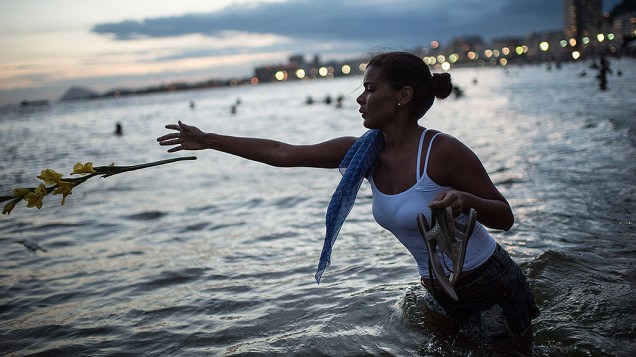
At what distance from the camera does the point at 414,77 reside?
3.01m

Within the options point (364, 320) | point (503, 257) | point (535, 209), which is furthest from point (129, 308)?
point (535, 209)

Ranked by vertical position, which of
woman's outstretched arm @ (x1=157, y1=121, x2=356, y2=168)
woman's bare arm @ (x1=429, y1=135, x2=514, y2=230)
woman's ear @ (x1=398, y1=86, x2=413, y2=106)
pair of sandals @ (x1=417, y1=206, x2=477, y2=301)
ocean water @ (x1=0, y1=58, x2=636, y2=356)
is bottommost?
ocean water @ (x1=0, y1=58, x2=636, y2=356)

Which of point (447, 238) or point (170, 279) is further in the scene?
point (170, 279)

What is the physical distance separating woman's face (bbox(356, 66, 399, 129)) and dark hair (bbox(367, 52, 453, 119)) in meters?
0.04

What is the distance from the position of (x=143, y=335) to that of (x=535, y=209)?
19.8 ft

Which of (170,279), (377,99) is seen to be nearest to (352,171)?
(377,99)

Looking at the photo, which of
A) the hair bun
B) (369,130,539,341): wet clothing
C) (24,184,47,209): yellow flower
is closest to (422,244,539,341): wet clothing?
(369,130,539,341): wet clothing

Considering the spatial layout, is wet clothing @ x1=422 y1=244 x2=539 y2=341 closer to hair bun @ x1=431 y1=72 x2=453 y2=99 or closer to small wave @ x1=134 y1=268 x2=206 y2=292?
hair bun @ x1=431 y1=72 x2=453 y2=99

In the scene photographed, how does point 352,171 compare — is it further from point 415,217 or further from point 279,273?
point 279,273

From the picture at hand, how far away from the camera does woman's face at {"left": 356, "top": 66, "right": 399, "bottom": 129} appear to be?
3.03 metres

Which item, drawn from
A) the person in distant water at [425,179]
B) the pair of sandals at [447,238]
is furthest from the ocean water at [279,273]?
the pair of sandals at [447,238]

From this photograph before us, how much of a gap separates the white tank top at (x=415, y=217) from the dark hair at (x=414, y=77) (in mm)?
202

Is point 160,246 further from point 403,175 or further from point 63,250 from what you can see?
point 403,175

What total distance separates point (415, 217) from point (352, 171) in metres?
0.49
